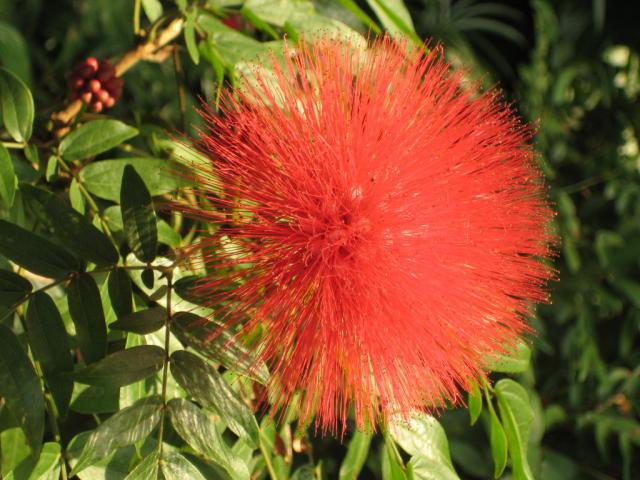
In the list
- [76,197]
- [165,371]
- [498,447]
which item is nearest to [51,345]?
[165,371]

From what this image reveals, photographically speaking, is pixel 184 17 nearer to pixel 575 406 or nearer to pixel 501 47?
pixel 575 406

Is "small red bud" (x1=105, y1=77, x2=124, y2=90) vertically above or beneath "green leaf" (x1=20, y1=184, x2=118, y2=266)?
above

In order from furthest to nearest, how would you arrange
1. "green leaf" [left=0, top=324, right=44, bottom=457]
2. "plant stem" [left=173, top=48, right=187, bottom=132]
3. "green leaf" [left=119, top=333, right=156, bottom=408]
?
"plant stem" [left=173, top=48, right=187, bottom=132] → "green leaf" [left=119, top=333, right=156, bottom=408] → "green leaf" [left=0, top=324, right=44, bottom=457]

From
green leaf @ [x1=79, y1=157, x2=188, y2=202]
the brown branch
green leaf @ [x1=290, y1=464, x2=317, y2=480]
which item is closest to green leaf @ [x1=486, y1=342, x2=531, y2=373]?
green leaf @ [x1=290, y1=464, x2=317, y2=480]

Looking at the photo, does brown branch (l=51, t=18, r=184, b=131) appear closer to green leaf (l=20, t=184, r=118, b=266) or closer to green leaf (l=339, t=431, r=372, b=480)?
green leaf (l=20, t=184, r=118, b=266)

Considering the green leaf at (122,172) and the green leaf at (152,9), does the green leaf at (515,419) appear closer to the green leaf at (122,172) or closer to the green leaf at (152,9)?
the green leaf at (122,172)

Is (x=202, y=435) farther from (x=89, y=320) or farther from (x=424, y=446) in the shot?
(x=424, y=446)

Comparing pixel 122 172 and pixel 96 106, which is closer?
pixel 122 172
